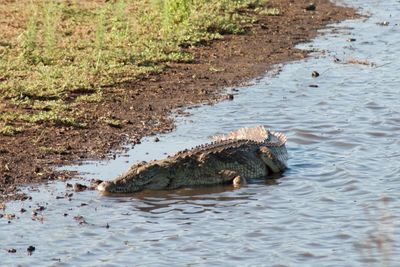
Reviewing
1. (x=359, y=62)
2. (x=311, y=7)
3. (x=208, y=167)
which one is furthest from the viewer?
(x=311, y=7)

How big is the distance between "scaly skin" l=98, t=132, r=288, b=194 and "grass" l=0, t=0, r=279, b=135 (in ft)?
5.54

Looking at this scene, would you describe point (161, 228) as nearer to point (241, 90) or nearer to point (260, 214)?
point (260, 214)

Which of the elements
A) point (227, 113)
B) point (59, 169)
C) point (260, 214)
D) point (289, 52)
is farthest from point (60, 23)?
point (260, 214)

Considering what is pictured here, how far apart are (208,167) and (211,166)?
39 mm

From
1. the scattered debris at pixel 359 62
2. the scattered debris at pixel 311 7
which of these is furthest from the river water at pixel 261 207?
the scattered debris at pixel 311 7

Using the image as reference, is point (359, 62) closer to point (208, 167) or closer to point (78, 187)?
point (208, 167)

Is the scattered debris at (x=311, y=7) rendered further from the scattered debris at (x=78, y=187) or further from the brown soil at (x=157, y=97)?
the scattered debris at (x=78, y=187)

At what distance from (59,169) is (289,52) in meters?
6.69

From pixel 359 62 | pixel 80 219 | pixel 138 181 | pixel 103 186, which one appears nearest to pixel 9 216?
pixel 80 219

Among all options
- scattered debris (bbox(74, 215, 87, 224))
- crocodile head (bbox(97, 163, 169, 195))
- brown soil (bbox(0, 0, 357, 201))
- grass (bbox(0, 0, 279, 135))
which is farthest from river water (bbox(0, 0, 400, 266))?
grass (bbox(0, 0, 279, 135))

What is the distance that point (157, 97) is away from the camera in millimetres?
A: 12469

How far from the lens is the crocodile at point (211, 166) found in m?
9.33

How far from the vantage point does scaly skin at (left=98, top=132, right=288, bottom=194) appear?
30.6 ft

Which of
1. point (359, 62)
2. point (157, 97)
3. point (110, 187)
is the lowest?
point (110, 187)
